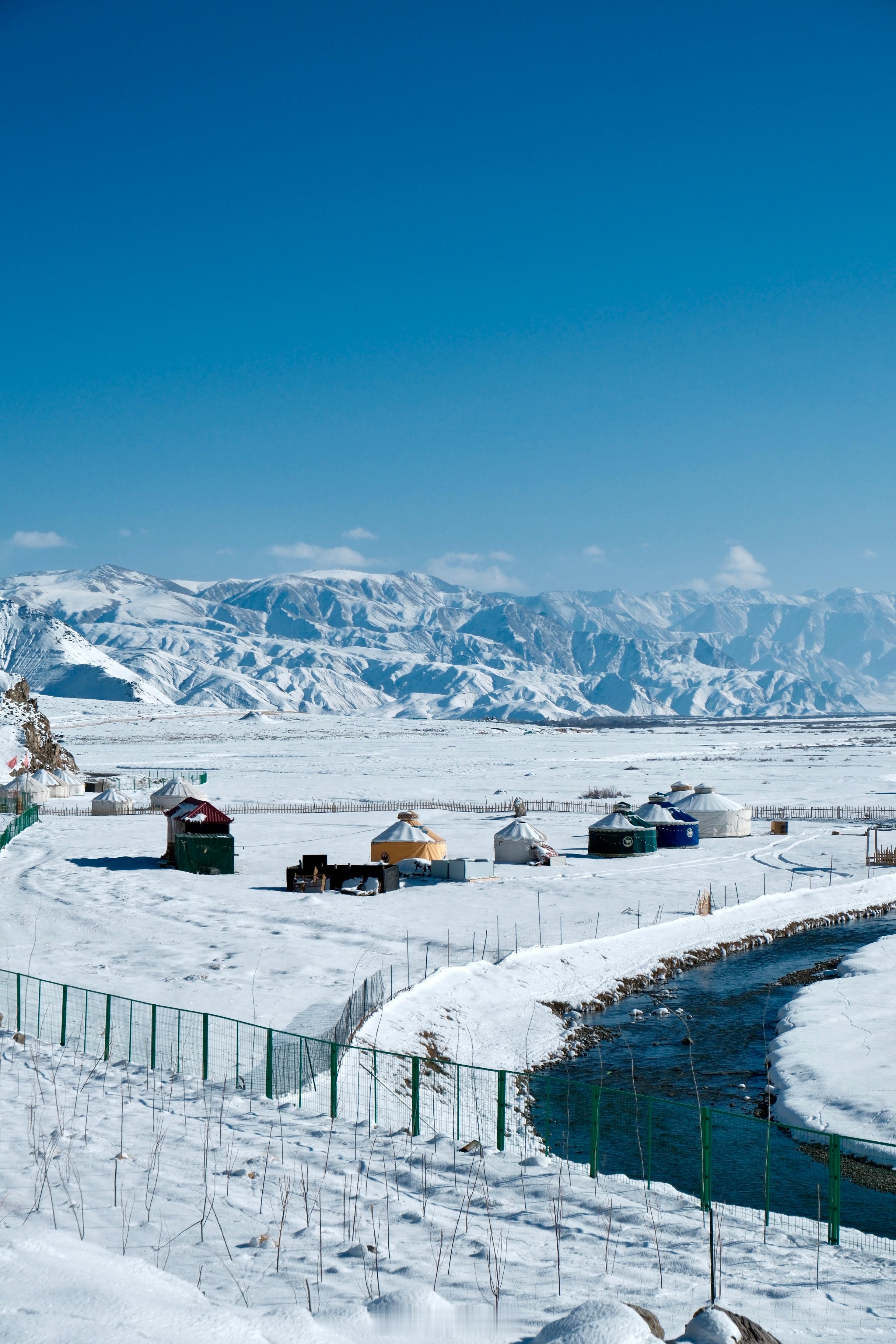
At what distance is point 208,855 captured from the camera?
148 feet

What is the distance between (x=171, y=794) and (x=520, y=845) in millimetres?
27521

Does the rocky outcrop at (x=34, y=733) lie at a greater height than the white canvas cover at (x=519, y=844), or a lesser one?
greater

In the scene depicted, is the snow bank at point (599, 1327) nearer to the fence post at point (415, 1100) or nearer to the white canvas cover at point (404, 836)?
the fence post at point (415, 1100)

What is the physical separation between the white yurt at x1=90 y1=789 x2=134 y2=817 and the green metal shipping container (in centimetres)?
2335

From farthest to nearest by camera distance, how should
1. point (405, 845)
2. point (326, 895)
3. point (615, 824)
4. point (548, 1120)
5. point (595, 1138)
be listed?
point (615, 824) < point (405, 845) < point (326, 895) < point (548, 1120) < point (595, 1138)

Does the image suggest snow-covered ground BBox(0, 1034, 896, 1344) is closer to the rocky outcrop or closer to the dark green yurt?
the dark green yurt

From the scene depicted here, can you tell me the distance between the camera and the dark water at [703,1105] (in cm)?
1772

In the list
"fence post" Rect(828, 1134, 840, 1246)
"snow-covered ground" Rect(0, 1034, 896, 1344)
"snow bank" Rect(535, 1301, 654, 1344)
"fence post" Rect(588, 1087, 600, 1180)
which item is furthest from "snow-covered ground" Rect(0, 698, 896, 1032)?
"snow bank" Rect(535, 1301, 654, 1344)

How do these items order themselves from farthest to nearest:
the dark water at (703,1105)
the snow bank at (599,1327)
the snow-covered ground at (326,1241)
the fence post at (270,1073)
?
the fence post at (270,1073), the dark water at (703,1105), the snow-covered ground at (326,1241), the snow bank at (599,1327)

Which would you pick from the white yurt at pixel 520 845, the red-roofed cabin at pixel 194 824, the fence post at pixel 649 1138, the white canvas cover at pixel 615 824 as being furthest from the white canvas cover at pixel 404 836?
the fence post at pixel 649 1138

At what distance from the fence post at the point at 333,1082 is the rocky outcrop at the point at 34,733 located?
70.5 metres

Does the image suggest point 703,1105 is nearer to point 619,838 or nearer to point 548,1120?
point 548,1120

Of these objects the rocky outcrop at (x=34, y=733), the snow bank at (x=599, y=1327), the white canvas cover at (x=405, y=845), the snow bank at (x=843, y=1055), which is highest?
the rocky outcrop at (x=34, y=733)

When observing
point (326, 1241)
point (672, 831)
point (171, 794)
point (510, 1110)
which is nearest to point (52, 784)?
point (171, 794)
